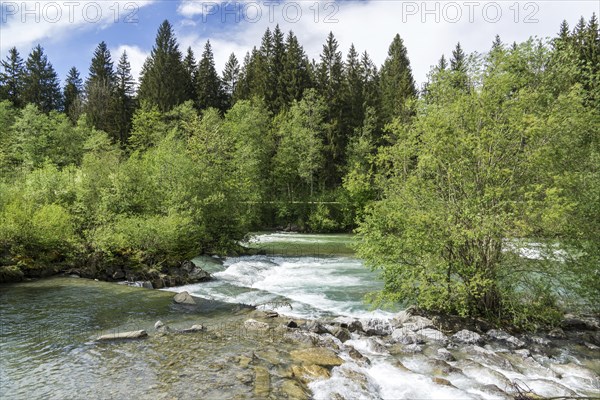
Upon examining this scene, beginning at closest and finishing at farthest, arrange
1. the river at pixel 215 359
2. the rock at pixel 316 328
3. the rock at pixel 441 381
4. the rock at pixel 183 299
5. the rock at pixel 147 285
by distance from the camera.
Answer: the river at pixel 215 359 < the rock at pixel 441 381 < the rock at pixel 316 328 < the rock at pixel 183 299 < the rock at pixel 147 285

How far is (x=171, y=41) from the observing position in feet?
215

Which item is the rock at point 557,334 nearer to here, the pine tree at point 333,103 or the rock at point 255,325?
the rock at point 255,325

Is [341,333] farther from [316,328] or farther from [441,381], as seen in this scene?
[441,381]

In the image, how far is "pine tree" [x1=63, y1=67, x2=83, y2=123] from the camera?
208 ft

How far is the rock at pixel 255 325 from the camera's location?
11.6m

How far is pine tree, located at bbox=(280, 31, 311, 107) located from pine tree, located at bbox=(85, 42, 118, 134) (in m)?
26.0

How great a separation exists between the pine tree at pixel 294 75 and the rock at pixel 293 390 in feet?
167

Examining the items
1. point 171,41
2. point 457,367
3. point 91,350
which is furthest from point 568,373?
point 171,41

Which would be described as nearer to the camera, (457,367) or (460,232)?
(457,367)

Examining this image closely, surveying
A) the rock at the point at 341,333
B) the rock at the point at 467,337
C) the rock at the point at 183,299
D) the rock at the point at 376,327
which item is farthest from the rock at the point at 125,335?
the rock at the point at 467,337

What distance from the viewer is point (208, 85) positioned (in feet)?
224

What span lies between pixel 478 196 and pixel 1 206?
21.4 meters

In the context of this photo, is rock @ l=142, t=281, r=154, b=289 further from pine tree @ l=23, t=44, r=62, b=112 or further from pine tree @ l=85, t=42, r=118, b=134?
pine tree @ l=23, t=44, r=62, b=112

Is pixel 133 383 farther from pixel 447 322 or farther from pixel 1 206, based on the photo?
pixel 1 206
